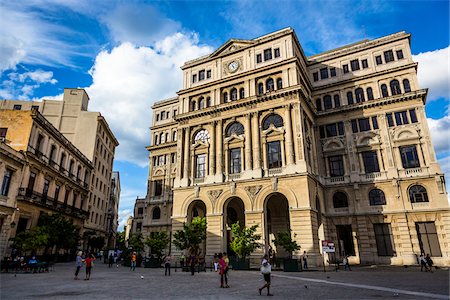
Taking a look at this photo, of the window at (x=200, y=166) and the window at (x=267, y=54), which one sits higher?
the window at (x=267, y=54)

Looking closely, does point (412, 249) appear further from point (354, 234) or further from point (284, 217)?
point (284, 217)

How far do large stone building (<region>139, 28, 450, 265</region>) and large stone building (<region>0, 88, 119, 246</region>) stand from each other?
56.7 feet

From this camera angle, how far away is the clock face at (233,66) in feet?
131

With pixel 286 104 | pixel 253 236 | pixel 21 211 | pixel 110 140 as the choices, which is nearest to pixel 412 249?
pixel 253 236

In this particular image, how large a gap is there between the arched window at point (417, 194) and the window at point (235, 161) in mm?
19922

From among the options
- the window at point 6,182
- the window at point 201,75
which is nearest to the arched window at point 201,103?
the window at point 201,75

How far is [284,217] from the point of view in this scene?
36.2 meters

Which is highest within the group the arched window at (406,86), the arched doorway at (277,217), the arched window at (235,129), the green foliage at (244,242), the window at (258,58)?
the window at (258,58)

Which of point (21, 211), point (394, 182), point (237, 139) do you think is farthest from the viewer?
point (237, 139)

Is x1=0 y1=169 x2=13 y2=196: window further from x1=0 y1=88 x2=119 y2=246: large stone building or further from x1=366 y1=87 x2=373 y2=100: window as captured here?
x1=366 y1=87 x2=373 y2=100: window

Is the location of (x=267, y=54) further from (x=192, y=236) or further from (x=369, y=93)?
(x=192, y=236)

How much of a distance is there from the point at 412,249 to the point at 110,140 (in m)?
52.3

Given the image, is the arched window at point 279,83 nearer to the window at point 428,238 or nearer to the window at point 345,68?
the window at point 345,68

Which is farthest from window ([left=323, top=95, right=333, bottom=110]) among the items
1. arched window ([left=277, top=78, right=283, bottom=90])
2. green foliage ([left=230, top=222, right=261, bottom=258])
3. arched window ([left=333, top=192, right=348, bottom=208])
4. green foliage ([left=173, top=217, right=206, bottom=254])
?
green foliage ([left=173, top=217, right=206, bottom=254])
